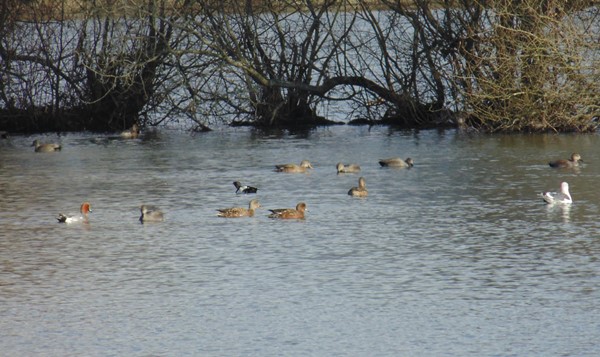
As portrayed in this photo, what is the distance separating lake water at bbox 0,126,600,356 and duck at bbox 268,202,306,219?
12 cm

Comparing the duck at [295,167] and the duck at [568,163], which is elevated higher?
the duck at [568,163]

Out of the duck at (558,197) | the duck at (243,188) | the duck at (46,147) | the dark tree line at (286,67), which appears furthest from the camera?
the dark tree line at (286,67)

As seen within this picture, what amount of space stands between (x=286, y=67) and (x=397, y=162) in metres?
6.75

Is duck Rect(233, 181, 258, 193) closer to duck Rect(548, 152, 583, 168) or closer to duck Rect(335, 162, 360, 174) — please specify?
duck Rect(335, 162, 360, 174)

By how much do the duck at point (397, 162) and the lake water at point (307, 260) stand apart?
0.69 ft

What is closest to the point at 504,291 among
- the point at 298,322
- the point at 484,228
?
the point at 298,322

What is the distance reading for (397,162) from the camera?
17531mm

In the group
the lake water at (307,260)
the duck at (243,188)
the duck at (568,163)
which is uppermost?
the duck at (568,163)

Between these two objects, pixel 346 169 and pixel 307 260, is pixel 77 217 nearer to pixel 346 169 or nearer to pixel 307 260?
pixel 307 260

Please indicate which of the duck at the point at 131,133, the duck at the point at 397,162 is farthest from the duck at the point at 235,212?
the duck at the point at 131,133

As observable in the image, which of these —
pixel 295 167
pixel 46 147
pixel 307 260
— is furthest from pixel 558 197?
pixel 46 147

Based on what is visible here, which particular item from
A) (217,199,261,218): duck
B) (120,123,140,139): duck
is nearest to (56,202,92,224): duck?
(217,199,261,218): duck

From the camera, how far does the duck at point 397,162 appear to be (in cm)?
1745

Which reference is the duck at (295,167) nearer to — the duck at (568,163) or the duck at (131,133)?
the duck at (568,163)
